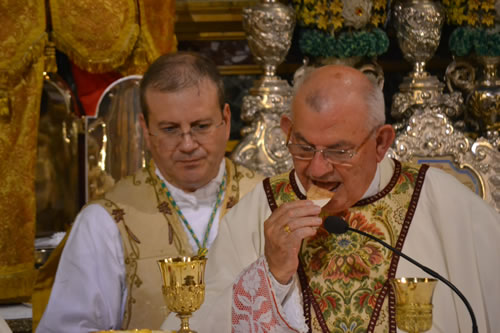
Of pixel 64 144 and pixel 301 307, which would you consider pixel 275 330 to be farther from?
pixel 64 144

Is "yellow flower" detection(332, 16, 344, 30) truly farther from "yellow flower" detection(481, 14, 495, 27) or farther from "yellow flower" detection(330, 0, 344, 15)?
"yellow flower" detection(481, 14, 495, 27)

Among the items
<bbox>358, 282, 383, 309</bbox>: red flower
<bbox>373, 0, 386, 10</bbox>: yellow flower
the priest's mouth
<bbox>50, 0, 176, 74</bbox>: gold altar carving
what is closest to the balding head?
the priest's mouth

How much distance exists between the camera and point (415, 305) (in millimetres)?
2236

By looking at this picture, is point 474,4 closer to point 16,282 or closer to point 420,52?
point 420,52

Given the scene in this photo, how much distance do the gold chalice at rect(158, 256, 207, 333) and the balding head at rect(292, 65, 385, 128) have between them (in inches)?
A: 26.9

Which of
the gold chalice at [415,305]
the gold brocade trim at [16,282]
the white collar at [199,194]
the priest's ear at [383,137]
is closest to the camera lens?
the gold chalice at [415,305]

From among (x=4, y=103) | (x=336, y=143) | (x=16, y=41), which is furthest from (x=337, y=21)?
(x=336, y=143)

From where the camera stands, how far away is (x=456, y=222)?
298 centimetres

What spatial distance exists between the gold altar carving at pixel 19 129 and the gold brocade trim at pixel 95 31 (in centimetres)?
12

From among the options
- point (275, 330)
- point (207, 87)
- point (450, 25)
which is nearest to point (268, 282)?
point (275, 330)

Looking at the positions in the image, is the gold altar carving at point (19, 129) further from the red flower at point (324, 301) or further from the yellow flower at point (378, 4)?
the red flower at point (324, 301)

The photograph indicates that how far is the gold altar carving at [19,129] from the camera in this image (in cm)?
494

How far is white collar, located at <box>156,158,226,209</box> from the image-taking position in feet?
12.6

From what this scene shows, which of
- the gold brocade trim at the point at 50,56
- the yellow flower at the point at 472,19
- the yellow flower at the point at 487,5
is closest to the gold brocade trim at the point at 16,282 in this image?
the gold brocade trim at the point at 50,56
